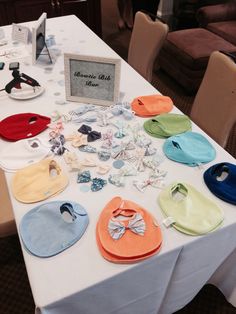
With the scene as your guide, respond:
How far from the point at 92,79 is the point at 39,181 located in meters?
0.58

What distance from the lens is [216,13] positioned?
3201 millimetres

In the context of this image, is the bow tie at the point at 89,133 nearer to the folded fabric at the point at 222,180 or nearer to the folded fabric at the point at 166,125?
the folded fabric at the point at 166,125

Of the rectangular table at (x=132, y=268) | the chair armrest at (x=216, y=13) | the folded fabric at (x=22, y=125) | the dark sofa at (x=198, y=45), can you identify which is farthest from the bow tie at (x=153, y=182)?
the chair armrest at (x=216, y=13)

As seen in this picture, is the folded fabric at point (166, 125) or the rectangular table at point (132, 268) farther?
the folded fabric at point (166, 125)

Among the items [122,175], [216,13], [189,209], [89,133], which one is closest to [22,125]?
[89,133]

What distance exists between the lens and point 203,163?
1.11 meters

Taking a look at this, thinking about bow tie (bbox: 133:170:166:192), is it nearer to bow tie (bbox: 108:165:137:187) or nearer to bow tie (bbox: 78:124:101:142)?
bow tie (bbox: 108:165:137:187)

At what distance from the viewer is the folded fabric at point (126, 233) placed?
0.81 meters

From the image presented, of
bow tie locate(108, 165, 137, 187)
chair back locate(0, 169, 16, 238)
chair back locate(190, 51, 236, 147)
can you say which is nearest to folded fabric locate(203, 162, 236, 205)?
bow tie locate(108, 165, 137, 187)

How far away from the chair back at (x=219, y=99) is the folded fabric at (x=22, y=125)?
32.3 inches

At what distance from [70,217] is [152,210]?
0.25m

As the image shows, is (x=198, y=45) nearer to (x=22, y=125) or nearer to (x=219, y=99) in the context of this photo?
(x=219, y=99)

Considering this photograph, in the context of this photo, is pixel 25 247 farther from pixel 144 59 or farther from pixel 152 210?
pixel 144 59

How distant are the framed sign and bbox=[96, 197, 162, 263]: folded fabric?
0.62 metres
